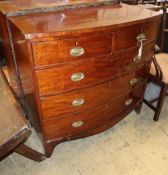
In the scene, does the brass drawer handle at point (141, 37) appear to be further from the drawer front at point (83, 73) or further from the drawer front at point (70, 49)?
the drawer front at point (70, 49)

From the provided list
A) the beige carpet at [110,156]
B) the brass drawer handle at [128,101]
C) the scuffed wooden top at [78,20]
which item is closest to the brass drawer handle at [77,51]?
the scuffed wooden top at [78,20]

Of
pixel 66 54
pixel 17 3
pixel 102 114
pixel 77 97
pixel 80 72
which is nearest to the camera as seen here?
pixel 66 54

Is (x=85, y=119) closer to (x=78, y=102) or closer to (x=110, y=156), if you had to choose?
(x=78, y=102)

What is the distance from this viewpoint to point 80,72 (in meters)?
1.32

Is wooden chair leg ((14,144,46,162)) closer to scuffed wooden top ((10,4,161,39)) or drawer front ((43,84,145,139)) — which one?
drawer front ((43,84,145,139))

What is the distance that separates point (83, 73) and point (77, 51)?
172 millimetres

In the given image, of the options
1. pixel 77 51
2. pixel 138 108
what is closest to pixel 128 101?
pixel 138 108

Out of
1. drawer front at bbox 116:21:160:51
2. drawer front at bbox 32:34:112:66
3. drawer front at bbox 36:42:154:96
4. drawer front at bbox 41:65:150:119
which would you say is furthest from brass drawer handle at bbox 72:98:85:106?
drawer front at bbox 116:21:160:51

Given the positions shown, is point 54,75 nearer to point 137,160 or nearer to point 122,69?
point 122,69

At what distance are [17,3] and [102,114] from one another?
1.06m

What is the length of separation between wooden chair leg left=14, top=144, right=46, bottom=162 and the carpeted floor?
58 millimetres

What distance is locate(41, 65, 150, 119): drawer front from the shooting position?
4.47 feet

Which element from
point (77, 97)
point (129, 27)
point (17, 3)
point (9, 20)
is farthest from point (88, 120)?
point (17, 3)

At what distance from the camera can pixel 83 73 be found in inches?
52.5
